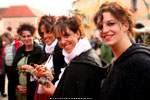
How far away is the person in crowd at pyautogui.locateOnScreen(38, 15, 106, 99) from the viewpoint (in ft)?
5.29

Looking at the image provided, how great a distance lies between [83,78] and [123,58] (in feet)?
1.43

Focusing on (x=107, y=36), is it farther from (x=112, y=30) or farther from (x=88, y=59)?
(x=88, y=59)

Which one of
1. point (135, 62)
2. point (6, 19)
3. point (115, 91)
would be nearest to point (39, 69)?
point (115, 91)

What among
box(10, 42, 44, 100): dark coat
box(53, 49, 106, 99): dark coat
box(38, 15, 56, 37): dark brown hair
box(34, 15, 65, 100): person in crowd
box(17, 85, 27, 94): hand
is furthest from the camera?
box(17, 85, 27, 94): hand

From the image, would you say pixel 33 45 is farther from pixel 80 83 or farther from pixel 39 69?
pixel 80 83

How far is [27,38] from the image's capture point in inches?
131

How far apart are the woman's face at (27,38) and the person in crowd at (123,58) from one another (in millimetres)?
1915

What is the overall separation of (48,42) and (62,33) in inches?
A: 33.5

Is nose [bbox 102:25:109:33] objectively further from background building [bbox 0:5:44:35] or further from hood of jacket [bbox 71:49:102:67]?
background building [bbox 0:5:44:35]

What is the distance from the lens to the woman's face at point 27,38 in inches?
130

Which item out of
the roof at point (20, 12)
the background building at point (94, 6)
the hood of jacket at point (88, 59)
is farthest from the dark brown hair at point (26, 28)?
the roof at point (20, 12)

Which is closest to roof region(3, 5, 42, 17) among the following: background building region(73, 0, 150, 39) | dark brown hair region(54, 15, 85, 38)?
background building region(73, 0, 150, 39)

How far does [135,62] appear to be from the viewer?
1229 millimetres

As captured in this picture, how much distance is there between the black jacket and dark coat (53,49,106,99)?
24 cm
